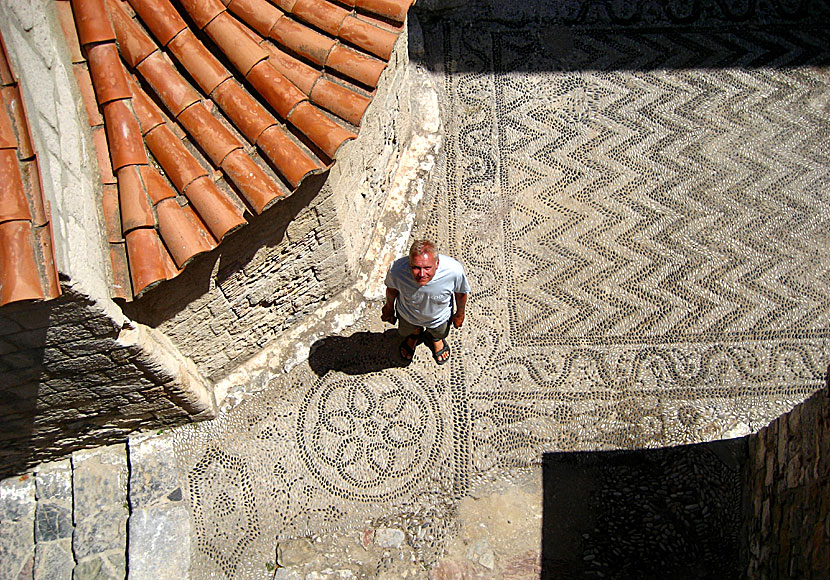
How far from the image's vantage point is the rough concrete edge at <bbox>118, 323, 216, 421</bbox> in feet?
12.5

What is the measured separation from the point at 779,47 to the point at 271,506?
5862 mm

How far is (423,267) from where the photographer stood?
389cm

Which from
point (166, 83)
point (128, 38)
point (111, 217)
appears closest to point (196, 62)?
point (166, 83)

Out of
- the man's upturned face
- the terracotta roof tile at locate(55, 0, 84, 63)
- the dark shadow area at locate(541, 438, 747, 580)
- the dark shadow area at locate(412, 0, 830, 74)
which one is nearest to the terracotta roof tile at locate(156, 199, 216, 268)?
the terracotta roof tile at locate(55, 0, 84, 63)

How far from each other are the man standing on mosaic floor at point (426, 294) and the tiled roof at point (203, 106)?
78 cm

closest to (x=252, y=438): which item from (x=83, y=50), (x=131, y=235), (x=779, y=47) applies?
(x=131, y=235)

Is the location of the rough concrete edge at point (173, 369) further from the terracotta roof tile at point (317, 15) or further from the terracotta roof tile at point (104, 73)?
the terracotta roof tile at point (317, 15)

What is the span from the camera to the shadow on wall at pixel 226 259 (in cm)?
396

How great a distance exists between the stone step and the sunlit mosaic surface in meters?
0.17

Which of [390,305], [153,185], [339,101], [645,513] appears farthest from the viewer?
[390,305]

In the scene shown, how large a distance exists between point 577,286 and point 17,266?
3.75m

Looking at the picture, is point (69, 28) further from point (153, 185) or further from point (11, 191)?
point (11, 191)

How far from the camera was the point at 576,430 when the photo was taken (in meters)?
4.66

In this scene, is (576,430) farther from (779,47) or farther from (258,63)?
(779,47)
